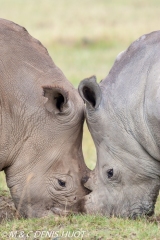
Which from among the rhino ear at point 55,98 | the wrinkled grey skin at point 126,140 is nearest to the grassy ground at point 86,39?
the wrinkled grey skin at point 126,140

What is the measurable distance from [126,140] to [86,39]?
669 inches

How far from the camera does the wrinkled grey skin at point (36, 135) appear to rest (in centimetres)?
808

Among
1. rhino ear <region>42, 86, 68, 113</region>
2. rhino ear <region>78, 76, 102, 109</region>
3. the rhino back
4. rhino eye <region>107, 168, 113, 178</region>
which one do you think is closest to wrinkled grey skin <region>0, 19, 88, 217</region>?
rhino ear <region>42, 86, 68, 113</region>

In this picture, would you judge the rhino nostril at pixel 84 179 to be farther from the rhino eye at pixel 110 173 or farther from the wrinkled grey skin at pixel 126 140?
the rhino eye at pixel 110 173

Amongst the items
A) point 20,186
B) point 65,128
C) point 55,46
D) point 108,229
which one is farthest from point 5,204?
point 55,46

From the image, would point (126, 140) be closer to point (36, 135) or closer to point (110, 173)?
point (110, 173)

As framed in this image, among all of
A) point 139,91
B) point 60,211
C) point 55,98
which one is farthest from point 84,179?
point 139,91

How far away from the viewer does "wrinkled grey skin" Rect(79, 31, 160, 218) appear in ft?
26.4

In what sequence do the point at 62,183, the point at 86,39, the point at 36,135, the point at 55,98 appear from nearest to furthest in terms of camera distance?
1. the point at 55,98
2. the point at 36,135
3. the point at 62,183
4. the point at 86,39

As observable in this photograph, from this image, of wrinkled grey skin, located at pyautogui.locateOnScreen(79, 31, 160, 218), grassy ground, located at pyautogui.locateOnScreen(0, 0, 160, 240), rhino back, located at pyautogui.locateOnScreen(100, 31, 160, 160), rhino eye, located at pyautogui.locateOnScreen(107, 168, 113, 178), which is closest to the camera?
grassy ground, located at pyautogui.locateOnScreen(0, 0, 160, 240)

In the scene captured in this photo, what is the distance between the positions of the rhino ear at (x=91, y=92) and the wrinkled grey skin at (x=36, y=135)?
7.6 inches

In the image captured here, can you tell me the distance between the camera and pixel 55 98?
26.5 ft

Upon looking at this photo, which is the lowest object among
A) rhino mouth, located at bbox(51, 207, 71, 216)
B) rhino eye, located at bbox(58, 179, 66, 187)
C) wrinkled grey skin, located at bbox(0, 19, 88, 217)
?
rhino mouth, located at bbox(51, 207, 71, 216)

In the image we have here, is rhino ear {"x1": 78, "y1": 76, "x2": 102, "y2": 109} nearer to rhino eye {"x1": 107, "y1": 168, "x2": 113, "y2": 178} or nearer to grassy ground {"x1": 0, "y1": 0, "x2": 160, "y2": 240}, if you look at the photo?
rhino eye {"x1": 107, "y1": 168, "x2": 113, "y2": 178}
